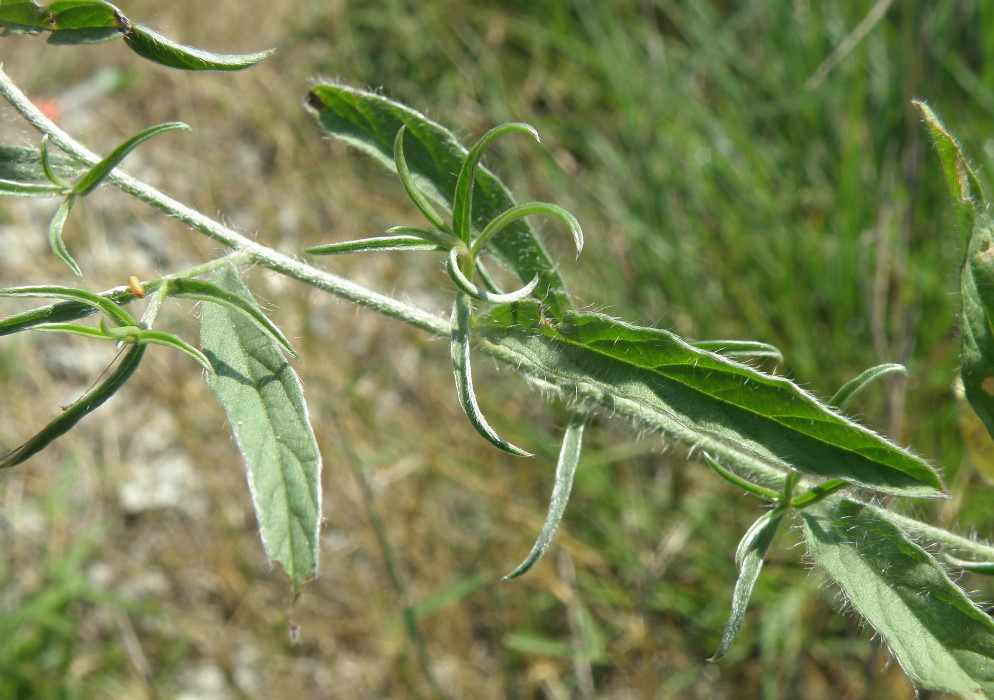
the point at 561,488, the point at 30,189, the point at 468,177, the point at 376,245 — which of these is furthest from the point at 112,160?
the point at 561,488

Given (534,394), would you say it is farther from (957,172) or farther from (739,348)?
(957,172)

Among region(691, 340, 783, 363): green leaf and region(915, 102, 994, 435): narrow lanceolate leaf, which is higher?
region(915, 102, 994, 435): narrow lanceolate leaf

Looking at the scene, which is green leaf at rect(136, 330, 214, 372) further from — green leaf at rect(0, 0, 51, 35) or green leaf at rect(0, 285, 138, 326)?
green leaf at rect(0, 0, 51, 35)

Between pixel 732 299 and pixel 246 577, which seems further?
pixel 246 577

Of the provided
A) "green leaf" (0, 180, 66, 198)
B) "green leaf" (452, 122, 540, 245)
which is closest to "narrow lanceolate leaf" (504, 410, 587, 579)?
"green leaf" (452, 122, 540, 245)

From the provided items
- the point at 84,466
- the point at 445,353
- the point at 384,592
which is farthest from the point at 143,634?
the point at 445,353

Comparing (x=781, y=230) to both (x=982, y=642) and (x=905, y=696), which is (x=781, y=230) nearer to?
(x=905, y=696)
